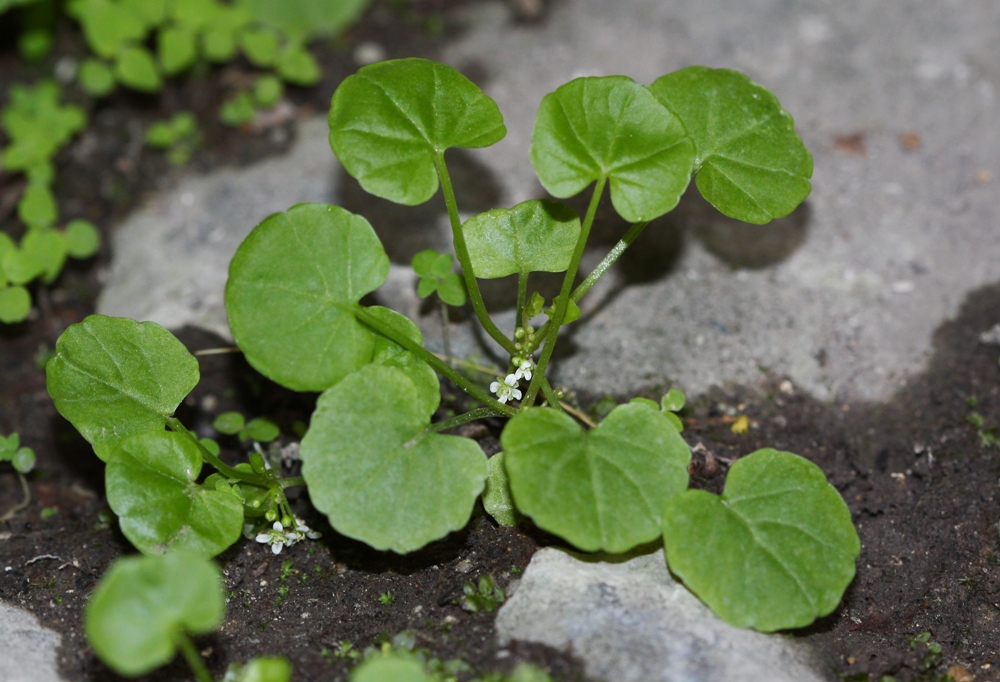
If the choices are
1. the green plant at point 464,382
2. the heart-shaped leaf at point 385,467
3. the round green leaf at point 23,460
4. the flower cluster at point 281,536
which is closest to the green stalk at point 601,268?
the green plant at point 464,382

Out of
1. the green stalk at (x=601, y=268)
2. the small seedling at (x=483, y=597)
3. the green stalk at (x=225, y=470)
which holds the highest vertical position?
the green stalk at (x=601, y=268)

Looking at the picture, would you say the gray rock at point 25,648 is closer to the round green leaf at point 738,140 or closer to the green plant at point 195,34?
the round green leaf at point 738,140

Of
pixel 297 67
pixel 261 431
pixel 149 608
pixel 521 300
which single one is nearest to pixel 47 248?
pixel 261 431

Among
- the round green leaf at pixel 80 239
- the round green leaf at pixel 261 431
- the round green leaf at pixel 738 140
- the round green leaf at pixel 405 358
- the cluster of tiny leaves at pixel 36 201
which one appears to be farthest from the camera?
the round green leaf at pixel 80 239

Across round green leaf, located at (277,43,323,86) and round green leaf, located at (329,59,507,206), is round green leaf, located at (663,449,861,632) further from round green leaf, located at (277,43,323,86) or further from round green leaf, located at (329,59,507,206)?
round green leaf, located at (277,43,323,86)

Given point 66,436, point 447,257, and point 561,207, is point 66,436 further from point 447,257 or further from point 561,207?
point 561,207
